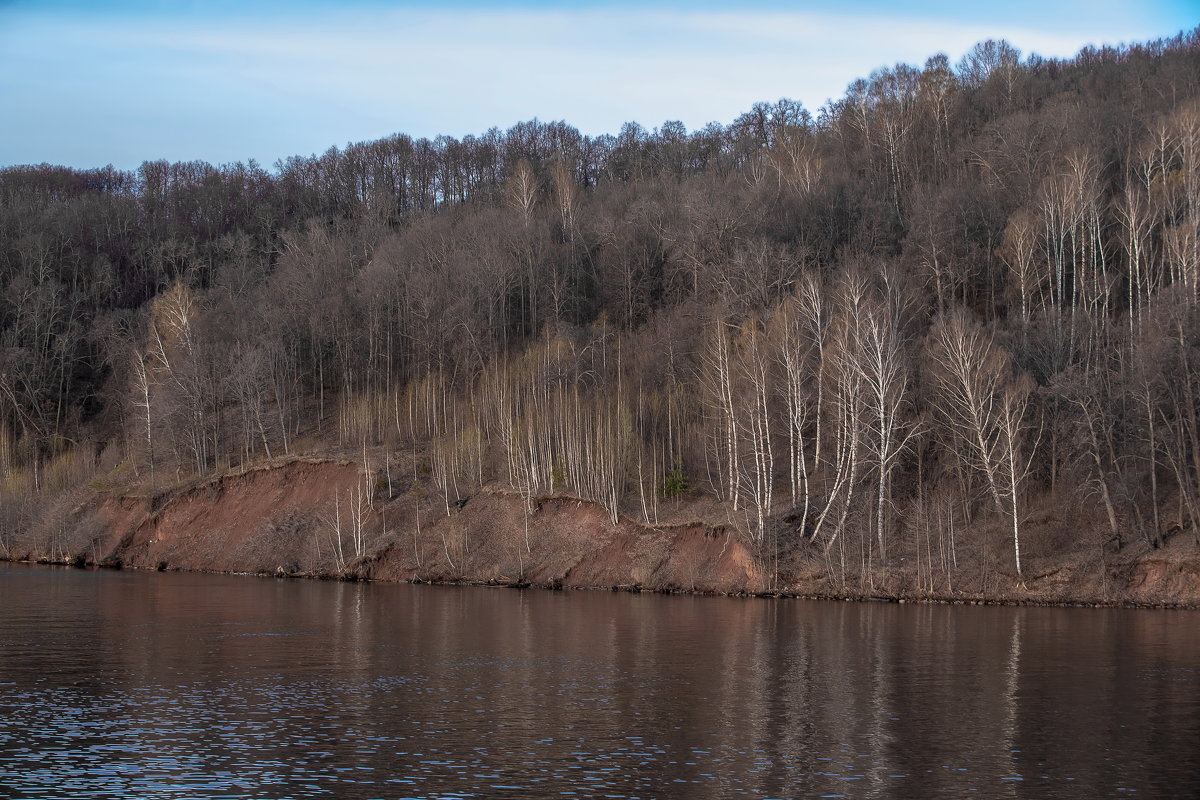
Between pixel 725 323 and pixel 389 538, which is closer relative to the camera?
pixel 389 538

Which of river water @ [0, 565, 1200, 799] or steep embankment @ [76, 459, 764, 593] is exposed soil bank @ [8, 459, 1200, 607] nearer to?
steep embankment @ [76, 459, 764, 593]

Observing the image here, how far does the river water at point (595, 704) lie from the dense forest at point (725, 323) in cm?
1379

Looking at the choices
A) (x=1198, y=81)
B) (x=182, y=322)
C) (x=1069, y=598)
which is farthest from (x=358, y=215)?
(x=1069, y=598)

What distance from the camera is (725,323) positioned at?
238 feet

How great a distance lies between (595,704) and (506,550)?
39.6 metres

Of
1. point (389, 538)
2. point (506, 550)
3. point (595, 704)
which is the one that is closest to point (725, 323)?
point (506, 550)

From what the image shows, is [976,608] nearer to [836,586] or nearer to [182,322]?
[836,586]

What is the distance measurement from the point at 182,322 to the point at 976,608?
70467 millimetres

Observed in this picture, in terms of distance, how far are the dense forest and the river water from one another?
1379 centimetres

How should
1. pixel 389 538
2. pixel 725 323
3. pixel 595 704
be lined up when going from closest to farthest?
pixel 595 704 → pixel 389 538 → pixel 725 323

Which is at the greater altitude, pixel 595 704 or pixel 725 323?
pixel 725 323

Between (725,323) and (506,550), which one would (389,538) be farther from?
(725,323)

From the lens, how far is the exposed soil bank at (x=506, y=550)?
56.0 metres


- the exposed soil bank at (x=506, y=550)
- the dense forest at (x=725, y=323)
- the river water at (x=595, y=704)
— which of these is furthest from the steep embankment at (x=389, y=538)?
the river water at (x=595, y=704)
